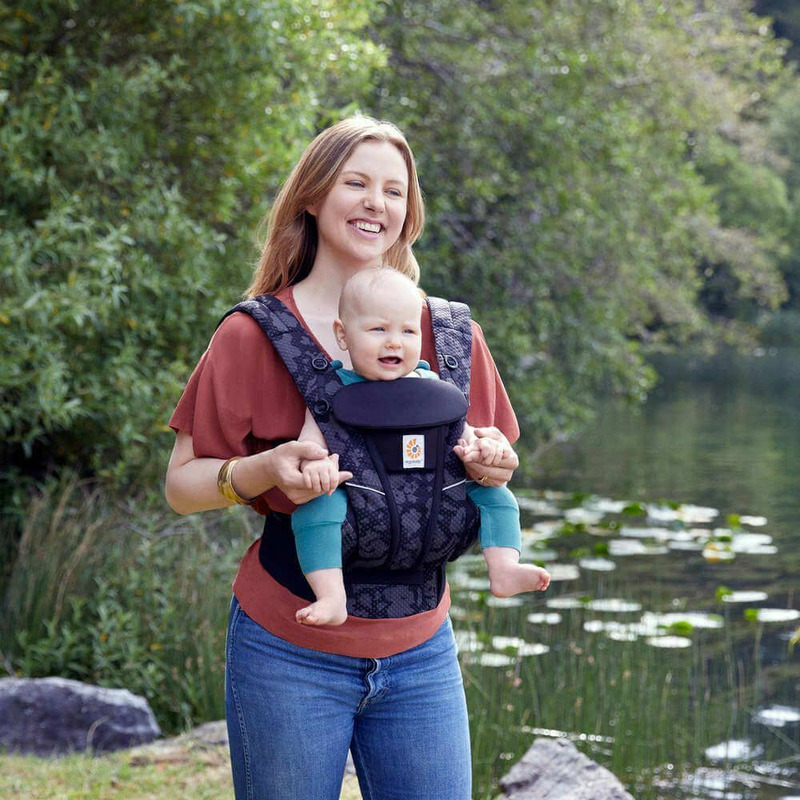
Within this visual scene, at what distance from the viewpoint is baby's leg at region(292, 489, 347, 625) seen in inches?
75.5

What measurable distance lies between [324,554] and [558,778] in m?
2.03

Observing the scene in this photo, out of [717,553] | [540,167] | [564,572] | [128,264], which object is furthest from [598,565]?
[128,264]

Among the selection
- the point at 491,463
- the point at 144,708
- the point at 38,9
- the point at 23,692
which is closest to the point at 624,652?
the point at 144,708

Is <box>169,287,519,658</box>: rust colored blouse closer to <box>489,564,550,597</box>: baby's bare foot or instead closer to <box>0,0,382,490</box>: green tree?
<box>489,564,550,597</box>: baby's bare foot

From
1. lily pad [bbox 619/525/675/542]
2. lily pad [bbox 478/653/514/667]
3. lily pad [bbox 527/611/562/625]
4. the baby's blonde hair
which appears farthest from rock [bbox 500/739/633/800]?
lily pad [bbox 619/525/675/542]

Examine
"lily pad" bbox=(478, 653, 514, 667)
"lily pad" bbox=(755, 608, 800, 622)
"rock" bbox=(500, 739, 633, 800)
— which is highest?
"rock" bbox=(500, 739, 633, 800)

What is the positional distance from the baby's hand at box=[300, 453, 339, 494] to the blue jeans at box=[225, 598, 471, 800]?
1.03ft

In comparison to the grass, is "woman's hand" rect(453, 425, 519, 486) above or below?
above

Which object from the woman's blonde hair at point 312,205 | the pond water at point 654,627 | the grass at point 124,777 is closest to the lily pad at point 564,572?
the pond water at point 654,627

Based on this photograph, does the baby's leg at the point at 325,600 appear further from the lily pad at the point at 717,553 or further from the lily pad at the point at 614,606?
the lily pad at the point at 717,553

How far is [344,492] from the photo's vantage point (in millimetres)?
1972

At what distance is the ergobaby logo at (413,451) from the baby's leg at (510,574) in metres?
0.21

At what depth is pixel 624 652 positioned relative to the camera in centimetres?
528

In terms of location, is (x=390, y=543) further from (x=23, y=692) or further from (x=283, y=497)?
(x=23, y=692)
